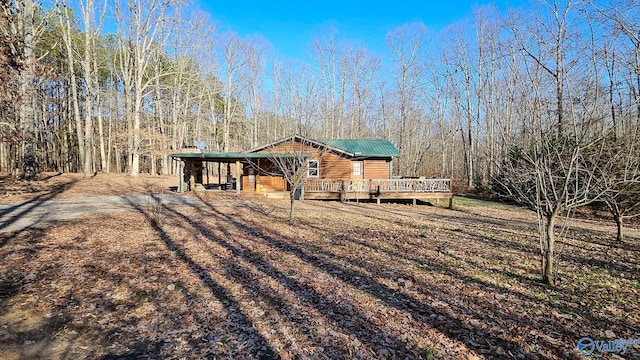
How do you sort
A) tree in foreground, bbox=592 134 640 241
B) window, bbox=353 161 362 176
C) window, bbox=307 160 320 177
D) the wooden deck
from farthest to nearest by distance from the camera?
1. window, bbox=353 161 362 176
2. window, bbox=307 160 320 177
3. the wooden deck
4. tree in foreground, bbox=592 134 640 241

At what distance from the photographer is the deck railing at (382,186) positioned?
18.1 meters

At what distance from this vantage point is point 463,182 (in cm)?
3256

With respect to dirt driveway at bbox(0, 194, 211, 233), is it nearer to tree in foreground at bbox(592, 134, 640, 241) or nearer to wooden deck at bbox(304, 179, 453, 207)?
wooden deck at bbox(304, 179, 453, 207)

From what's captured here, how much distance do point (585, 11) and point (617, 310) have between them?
512cm

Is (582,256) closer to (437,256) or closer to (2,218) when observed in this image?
(437,256)

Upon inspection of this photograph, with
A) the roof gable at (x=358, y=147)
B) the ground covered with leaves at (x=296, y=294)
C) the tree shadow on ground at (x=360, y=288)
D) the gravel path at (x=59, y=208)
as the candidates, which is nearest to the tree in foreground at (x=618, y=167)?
the ground covered with leaves at (x=296, y=294)

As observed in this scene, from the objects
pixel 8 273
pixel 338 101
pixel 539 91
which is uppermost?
pixel 338 101

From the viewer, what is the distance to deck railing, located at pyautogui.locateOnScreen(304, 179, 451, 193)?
18141 mm

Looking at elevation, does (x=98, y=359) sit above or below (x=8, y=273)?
below

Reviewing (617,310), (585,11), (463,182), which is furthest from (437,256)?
(463,182)

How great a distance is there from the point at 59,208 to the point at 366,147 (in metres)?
17.0

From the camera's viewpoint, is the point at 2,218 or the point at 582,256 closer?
the point at 582,256

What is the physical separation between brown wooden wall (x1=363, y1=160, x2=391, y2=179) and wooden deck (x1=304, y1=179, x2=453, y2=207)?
2.59 metres

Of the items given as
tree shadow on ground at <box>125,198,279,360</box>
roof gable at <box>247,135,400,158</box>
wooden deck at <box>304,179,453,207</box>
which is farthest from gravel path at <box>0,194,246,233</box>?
roof gable at <box>247,135,400,158</box>
